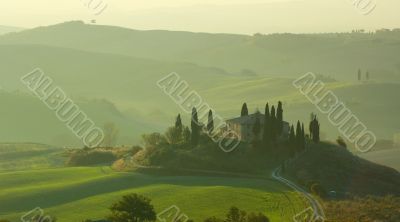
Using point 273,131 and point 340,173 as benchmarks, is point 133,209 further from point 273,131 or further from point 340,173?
point 273,131

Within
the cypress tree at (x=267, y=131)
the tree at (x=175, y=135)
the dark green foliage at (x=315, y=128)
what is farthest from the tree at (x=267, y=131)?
the tree at (x=175, y=135)

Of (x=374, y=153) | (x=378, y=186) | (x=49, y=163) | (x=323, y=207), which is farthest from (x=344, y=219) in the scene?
(x=374, y=153)

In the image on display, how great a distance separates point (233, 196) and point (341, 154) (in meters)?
31.9

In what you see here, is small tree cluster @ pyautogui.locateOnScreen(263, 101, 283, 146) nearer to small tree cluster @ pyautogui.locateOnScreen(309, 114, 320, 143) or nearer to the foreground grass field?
small tree cluster @ pyautogui.locateOnScreen(309, 114, 320, 143)

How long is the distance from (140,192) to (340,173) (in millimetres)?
32571

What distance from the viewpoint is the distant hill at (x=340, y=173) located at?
98.3 metres

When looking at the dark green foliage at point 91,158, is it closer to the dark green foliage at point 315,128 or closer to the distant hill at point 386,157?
the dark green foliage at point 315,128

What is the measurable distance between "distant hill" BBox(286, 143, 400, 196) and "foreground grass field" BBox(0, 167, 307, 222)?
910cm

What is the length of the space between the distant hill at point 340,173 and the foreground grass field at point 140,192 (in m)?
9.10

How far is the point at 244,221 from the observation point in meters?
65.2

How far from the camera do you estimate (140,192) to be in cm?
8681

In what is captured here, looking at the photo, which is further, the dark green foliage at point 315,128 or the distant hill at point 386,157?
the distant hill at point 386,157

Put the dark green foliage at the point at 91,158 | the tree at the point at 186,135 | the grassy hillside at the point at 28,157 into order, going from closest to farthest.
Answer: the tree at the point at 186,135 < the dark green foliage at the point at 91,158 < the grassy hillside at the point at 28,157

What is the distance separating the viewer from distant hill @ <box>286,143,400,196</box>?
323 ft
